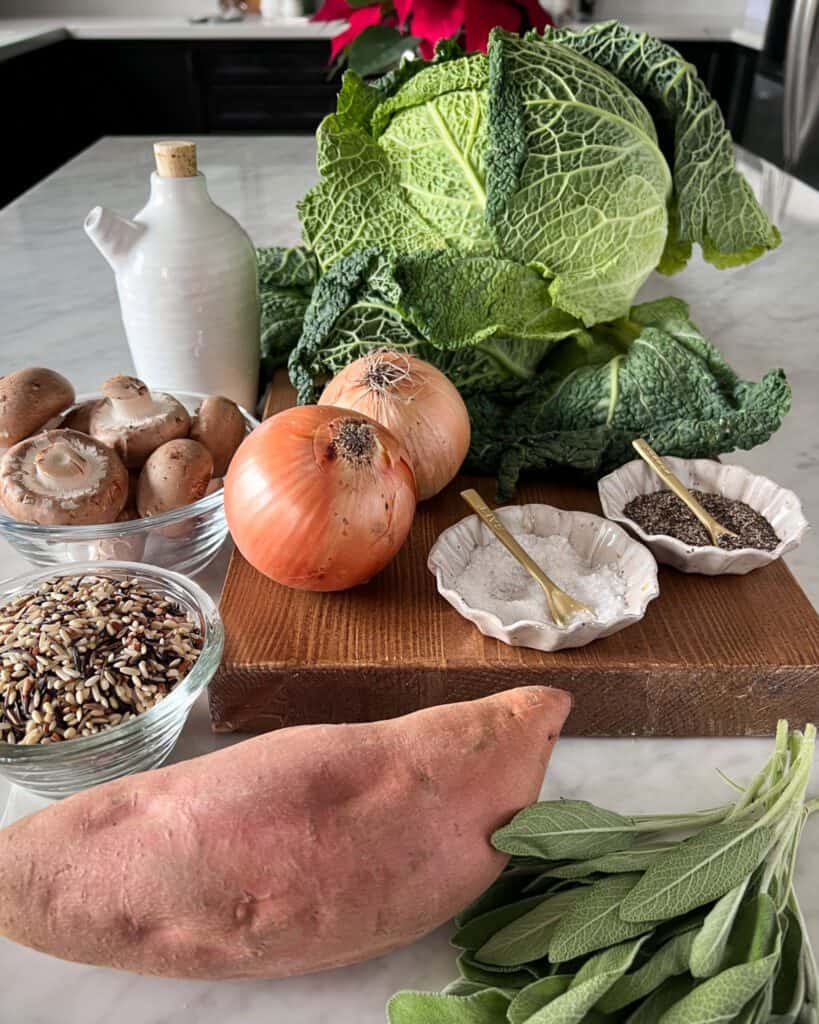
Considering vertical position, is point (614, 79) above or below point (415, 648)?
above

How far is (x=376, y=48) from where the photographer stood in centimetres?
118

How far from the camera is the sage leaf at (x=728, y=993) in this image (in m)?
0.40

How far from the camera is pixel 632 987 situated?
430mm

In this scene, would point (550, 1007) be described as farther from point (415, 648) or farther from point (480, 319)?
point (480, 319)

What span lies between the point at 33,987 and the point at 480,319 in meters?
0.69

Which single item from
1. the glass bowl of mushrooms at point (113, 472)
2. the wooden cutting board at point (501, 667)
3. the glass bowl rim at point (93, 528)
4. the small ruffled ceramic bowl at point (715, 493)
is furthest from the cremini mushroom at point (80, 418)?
the small ruffled ceramic bowl at point (715, 493)

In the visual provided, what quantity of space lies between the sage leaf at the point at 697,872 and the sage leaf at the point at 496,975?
0.22 ft

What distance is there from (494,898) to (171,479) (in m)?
0.41

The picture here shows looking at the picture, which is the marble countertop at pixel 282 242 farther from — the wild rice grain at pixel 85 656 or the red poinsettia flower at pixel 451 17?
the red poinsettia flower at pixel 451 17

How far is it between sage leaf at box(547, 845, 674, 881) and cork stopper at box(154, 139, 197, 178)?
2.41ft

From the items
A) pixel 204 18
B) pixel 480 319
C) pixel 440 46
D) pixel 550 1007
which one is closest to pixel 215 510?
pixel 480 319

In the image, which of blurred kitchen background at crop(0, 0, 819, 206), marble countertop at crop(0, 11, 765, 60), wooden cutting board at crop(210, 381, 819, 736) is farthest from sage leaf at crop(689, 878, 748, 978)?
marble countertop at crop(0, 11, 765, 60)

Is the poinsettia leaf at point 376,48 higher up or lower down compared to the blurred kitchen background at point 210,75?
higher up

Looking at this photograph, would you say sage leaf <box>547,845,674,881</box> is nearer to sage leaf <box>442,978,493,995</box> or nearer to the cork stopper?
sage leaf <box>442,978,493,995</box>
